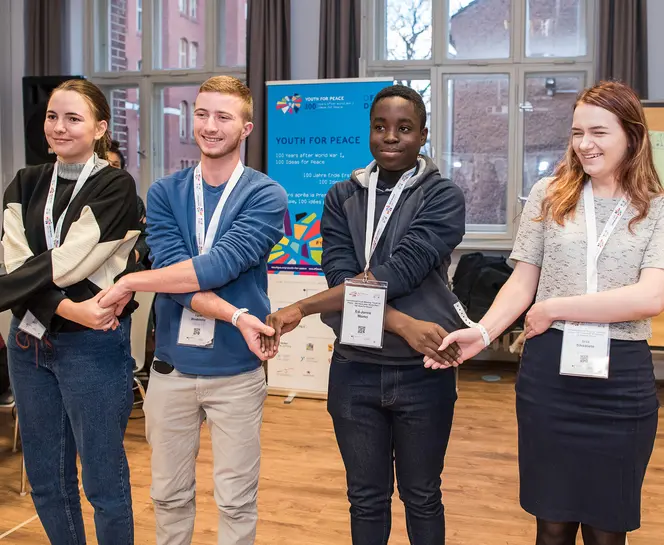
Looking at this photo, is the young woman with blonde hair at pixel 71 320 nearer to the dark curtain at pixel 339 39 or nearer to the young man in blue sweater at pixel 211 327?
the young man in blue sweater at pixel 211 327

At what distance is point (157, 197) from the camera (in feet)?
6.68

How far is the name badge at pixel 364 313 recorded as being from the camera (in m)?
1.89

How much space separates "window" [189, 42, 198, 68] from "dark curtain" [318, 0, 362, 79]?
1.48 metres

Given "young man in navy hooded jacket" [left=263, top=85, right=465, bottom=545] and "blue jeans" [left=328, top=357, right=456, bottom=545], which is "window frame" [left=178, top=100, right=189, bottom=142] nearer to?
"young man in navy hooded jacket" [left=263, top=85, right=465, bottom=545]

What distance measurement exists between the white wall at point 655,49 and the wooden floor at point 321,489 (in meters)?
2.80

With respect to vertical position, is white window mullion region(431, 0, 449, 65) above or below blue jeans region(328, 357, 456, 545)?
above

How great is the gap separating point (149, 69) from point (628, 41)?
13.9ft

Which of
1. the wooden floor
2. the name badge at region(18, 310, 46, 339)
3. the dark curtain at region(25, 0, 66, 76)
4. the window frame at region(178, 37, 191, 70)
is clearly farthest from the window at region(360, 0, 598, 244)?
the name badge at region(18, 310, 46, 339)

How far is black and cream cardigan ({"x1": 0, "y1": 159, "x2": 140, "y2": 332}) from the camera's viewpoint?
77.4 inches

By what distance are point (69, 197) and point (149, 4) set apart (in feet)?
18.2

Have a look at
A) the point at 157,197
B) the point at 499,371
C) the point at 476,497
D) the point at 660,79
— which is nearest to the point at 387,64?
the point at 660,79

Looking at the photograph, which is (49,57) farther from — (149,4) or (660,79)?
(660,79)

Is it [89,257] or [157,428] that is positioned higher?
[89,257]

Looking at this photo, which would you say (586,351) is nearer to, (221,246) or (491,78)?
(221,246)
